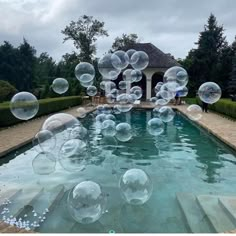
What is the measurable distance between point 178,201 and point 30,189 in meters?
2.43

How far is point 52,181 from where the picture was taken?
644cm

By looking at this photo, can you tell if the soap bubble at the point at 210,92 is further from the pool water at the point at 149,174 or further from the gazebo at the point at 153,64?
the gazebo at the point at 153,64

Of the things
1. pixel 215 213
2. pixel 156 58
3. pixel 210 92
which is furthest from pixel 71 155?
pixel 156 58

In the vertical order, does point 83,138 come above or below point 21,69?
below

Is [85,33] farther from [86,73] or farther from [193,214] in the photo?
[193,214]

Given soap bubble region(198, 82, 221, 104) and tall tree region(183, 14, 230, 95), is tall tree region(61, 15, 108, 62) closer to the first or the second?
tall tree region(183, 14, 230, 95)

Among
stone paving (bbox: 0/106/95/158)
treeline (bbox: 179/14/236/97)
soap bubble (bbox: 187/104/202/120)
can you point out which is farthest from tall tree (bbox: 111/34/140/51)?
soap bubble (bbox: 187/104/202/120)

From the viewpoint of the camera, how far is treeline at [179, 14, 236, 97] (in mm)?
32406

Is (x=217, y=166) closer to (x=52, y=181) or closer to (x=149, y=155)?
(x=149, y=155)

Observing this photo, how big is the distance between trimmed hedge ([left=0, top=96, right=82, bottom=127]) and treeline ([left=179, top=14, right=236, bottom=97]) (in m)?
13.0

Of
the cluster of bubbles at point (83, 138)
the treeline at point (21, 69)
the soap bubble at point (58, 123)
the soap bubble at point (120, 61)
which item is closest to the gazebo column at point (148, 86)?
the treeline at point (21, 69)

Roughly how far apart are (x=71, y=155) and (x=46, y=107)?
1202 cm

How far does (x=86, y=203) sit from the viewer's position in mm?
4109

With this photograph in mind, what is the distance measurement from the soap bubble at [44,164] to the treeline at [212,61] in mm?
25478
